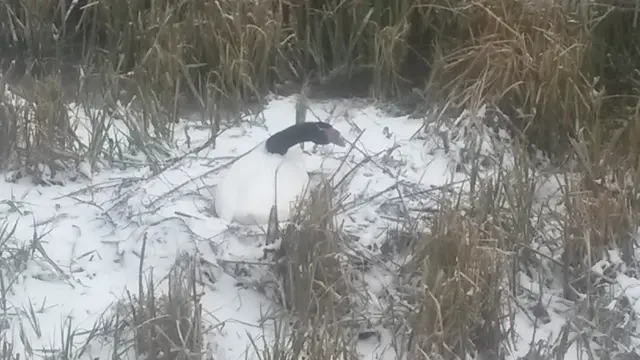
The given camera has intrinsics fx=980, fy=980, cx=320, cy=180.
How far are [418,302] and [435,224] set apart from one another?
0.22 m

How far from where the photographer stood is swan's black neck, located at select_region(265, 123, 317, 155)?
8.93ft

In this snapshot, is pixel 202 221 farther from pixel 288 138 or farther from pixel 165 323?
pixel 165 323

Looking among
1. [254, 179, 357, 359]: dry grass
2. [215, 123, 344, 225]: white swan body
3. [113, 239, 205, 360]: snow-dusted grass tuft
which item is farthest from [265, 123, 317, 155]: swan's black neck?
[113, 239, 205, 360]: snow-dusted grass tuft

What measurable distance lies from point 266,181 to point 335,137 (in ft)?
1.14

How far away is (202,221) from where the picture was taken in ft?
8.39

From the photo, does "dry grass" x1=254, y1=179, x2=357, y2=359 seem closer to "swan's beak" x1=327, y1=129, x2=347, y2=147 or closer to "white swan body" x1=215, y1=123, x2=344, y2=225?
"white swan body" x1=215, y1=123, x2=344, y2=225

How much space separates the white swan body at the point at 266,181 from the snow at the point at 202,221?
0.16 ft

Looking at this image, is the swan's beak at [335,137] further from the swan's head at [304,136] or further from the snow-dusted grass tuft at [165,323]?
the snow-dusted grass tuft at [165,323]

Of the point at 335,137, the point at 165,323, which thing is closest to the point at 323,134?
the point at 335,137

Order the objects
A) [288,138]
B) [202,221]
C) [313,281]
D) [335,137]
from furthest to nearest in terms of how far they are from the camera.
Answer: [335,137] < [288,138] < [202,221] < [313,281]

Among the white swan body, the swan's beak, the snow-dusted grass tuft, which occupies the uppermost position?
the swan's beak

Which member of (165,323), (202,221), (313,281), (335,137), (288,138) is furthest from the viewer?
(335,137)

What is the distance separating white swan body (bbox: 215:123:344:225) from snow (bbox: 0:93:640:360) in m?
0.05

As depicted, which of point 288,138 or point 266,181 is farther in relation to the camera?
point 288,138
